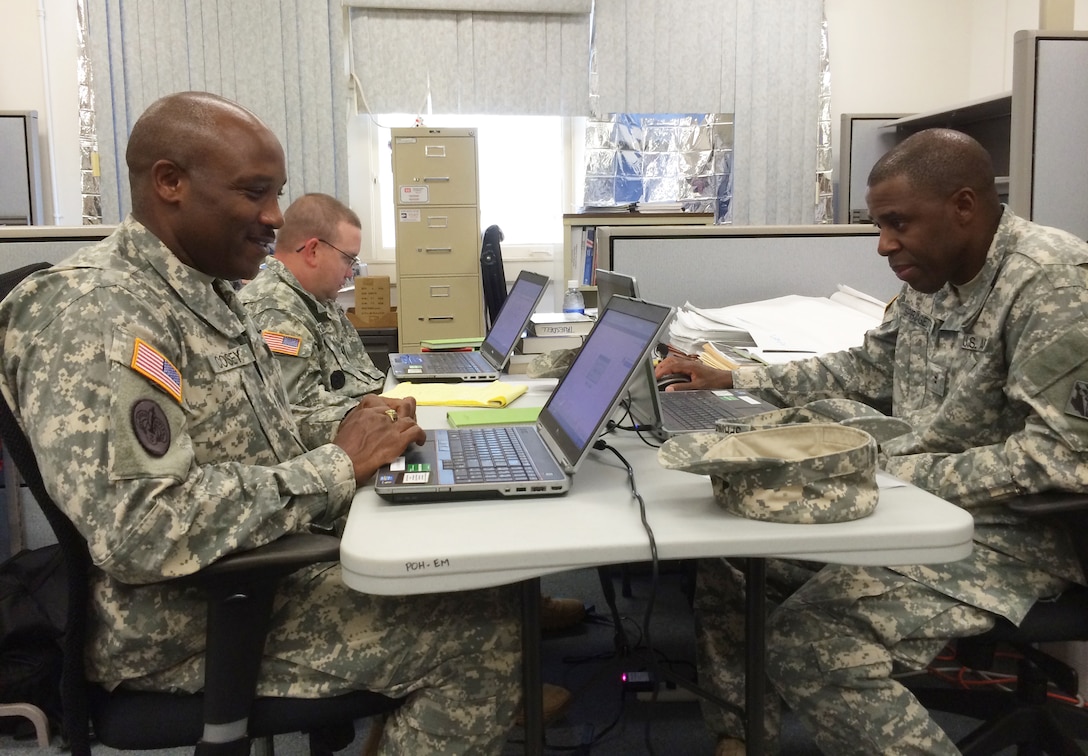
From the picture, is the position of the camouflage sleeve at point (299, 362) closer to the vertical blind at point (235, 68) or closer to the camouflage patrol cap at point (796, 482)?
the camouflage patrol cap at point (796, 482)

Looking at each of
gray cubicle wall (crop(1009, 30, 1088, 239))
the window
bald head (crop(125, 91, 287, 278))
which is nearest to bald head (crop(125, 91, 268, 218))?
bald head (crop(125, 91, 287, 278))

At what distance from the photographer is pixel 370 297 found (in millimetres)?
4449

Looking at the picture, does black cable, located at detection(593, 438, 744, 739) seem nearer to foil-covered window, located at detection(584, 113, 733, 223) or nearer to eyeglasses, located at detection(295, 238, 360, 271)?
eyeglasses, located at detection(295, 238, 360, 271)

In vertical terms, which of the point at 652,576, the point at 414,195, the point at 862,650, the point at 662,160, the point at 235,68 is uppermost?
the point at 235,68

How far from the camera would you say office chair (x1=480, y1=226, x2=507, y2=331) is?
3.46 metres

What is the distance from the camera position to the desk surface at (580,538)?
862 millimetres

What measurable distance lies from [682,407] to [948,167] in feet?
2.04

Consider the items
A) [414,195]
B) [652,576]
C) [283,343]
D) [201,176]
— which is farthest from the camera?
[414,195]

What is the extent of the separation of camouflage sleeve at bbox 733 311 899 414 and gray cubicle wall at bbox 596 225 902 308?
0.72 metres

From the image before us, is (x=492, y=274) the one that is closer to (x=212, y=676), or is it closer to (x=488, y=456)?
(x=488, y=456)

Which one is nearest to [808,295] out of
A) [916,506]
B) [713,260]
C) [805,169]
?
[713,260]

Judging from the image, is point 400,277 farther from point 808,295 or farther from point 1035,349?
point 1035,349

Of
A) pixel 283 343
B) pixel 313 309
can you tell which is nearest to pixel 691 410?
pixel 283 343

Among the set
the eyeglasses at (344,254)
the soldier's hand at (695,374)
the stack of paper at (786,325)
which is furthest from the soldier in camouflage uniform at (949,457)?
the eyeglasses at (344,254)
